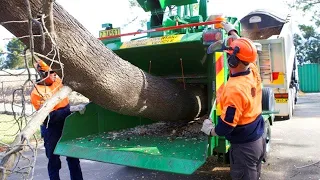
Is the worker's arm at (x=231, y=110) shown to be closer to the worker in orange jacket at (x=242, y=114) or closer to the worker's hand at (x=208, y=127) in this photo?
the worker in orange jacket at (x=242, y=114)

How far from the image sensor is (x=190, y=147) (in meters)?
3.59

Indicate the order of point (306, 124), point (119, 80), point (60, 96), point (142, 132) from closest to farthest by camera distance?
point (60, 96), point (119, 80), point (142, 132), point (306, 124)

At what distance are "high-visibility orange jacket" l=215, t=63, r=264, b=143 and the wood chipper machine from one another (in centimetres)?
42

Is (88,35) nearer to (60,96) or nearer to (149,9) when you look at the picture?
(60,96)

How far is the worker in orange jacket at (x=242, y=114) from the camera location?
8.70 feet

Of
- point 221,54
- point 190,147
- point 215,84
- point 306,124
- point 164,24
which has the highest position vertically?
point 164,24

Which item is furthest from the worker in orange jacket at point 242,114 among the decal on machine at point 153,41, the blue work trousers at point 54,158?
the blue work trousers at point 54,158

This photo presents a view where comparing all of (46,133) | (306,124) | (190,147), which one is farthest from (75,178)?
(306,124)

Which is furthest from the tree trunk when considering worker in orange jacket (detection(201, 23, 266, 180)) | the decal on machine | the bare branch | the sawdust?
worker in orange jacket (detection(201, 23, 266, 180))

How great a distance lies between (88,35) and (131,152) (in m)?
1.34

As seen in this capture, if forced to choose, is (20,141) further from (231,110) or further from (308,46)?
(308,46)

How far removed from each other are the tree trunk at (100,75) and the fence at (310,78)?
1833cm

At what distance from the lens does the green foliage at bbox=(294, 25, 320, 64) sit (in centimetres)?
3098

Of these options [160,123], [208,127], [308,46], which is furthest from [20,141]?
[308,46]
